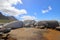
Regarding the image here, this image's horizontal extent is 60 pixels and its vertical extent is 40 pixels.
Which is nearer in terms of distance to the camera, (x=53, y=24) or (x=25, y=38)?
(x=25, y=38)

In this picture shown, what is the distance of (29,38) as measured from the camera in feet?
19.7

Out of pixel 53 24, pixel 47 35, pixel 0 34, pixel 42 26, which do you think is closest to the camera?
pixel 47 35

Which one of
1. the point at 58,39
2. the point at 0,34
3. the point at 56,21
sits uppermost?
the point at 56,21

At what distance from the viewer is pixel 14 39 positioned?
248 inches

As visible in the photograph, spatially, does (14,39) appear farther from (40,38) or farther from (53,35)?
(53,35)

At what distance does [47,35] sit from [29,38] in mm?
974

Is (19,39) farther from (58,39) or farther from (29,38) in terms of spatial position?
(58,39)

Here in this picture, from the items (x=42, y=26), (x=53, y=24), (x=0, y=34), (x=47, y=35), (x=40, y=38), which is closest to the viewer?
(x=40, y=38)

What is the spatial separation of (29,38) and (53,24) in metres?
3.22

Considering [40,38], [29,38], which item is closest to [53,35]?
[40,38]

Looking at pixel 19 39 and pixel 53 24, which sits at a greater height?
pixel 53 24

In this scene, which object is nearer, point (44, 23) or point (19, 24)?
point (44, 23)

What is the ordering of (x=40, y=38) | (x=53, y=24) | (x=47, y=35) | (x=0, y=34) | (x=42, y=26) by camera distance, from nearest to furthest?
(x=40, y=38), (x=47, y=35), (x=0, y=34), (x=42, y=26), (x=53, y=24)

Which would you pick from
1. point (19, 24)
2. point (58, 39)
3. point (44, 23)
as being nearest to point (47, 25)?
point (44, 23)
